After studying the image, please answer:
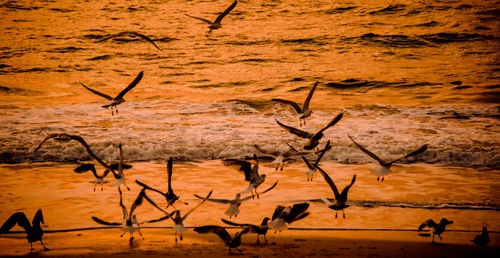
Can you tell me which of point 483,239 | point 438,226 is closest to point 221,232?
point 438,226

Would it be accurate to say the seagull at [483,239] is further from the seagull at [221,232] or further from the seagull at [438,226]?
the seagull at [221,232]

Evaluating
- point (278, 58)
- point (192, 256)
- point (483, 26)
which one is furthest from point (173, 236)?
point (483, 26)

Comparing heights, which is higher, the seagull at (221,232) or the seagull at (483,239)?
the seagull at (221,232)

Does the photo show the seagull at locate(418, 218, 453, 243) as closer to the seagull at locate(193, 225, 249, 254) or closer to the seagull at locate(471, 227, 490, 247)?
the seagull at locate(471, 227, 490, 247)

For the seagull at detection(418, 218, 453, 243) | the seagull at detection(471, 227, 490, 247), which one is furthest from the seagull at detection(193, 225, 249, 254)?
the seagull at detection(471, 227, 490, 247)

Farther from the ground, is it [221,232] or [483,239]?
[221,232]

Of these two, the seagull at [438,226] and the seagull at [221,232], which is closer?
the seagull at [221,232]

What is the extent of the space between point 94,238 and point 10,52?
17084mm

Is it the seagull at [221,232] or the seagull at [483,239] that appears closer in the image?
the seagull at [221,232]

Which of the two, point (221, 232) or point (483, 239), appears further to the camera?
point (483, 239)

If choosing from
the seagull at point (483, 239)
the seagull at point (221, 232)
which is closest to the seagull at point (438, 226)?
the seagull at point (483, 239)

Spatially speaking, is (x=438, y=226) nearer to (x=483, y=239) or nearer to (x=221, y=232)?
(x=483, y=239)

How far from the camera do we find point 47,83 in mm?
14570

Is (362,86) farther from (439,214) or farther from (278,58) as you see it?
(439,214)
